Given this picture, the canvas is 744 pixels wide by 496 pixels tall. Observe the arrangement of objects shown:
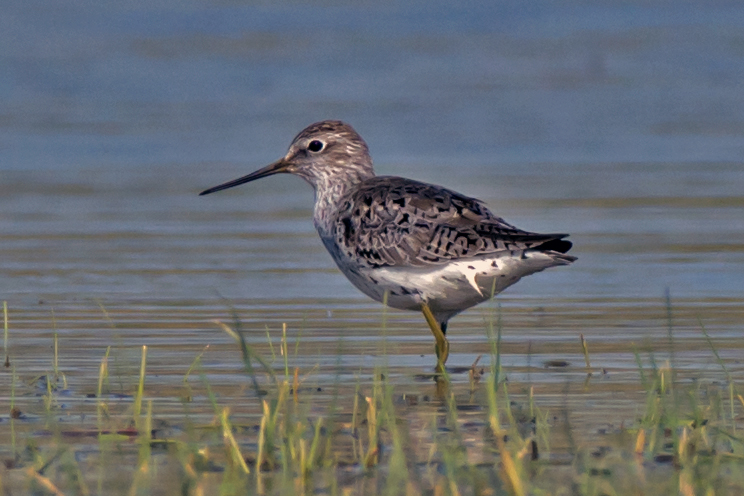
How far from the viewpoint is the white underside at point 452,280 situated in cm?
711

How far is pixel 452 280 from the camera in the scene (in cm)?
729

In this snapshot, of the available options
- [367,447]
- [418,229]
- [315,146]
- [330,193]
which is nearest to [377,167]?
[315,146]

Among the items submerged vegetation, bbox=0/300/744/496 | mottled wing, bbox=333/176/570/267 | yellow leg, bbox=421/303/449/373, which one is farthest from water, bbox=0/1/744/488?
mottled wing, bbox=333/176/570/267

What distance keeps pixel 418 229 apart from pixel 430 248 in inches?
5.3

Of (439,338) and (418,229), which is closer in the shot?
(439,338)

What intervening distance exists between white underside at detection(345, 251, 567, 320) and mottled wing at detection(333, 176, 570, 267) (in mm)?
53

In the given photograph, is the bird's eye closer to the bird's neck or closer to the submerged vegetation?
the bird's neck

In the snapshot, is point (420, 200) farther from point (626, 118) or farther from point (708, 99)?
point (708, 99)

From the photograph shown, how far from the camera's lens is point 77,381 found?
6535 mm

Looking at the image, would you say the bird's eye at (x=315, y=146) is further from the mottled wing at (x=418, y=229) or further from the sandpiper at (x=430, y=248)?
the mottled wing at (x=418, y=229)

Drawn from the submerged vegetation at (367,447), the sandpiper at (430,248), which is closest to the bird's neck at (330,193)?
the sandpiper at (430,248)

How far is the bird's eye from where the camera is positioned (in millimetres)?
8547

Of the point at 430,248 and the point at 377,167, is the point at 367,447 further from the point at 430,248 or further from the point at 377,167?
the point at 377,167

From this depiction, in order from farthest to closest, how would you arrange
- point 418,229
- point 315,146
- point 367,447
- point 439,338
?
point 315,146 < point 418,229 < point 439,338 < point 367,447
